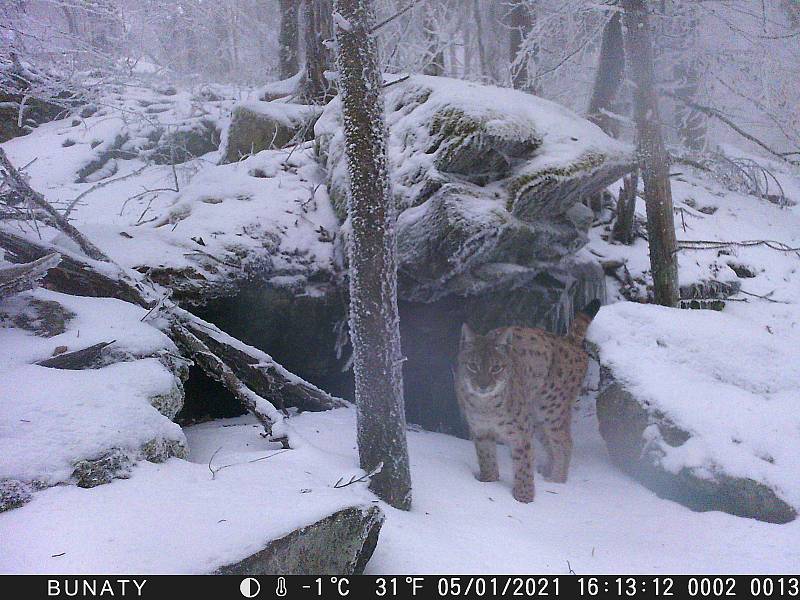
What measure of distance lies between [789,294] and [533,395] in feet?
16.3

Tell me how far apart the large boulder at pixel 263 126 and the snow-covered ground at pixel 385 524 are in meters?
5.06

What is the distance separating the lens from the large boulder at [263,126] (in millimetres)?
8922

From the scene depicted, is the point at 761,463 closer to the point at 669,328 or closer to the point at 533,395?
the point at 669,328

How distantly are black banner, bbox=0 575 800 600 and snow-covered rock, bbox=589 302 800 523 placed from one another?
1158 millimetres

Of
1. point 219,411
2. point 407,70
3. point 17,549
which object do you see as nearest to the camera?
point 17,549


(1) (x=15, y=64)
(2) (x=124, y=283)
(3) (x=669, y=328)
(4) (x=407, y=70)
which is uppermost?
(4) (x=407, y=70)

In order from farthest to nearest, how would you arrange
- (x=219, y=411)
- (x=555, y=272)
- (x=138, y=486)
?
1. (x=555, y=272)
2. (x=219, y=411)
3. (x=138, y=486)

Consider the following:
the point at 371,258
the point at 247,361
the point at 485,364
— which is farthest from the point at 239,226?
the point at 485,364

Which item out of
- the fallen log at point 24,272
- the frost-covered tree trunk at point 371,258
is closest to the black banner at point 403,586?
the frost-covered tree trunk at point 371,258

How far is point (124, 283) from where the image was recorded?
4.87 metres

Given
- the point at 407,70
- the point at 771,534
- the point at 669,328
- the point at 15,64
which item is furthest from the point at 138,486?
the point at 407,70

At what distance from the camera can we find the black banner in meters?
2.18

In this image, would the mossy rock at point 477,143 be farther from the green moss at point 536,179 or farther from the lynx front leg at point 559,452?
the lynx front leg at point 559,452

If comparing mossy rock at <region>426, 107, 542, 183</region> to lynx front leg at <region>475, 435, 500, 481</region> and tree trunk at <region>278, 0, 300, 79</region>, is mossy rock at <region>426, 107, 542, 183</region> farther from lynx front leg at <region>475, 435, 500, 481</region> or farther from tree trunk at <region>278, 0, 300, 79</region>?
tree trunk at <region>278, 0, 300, 79</region>
